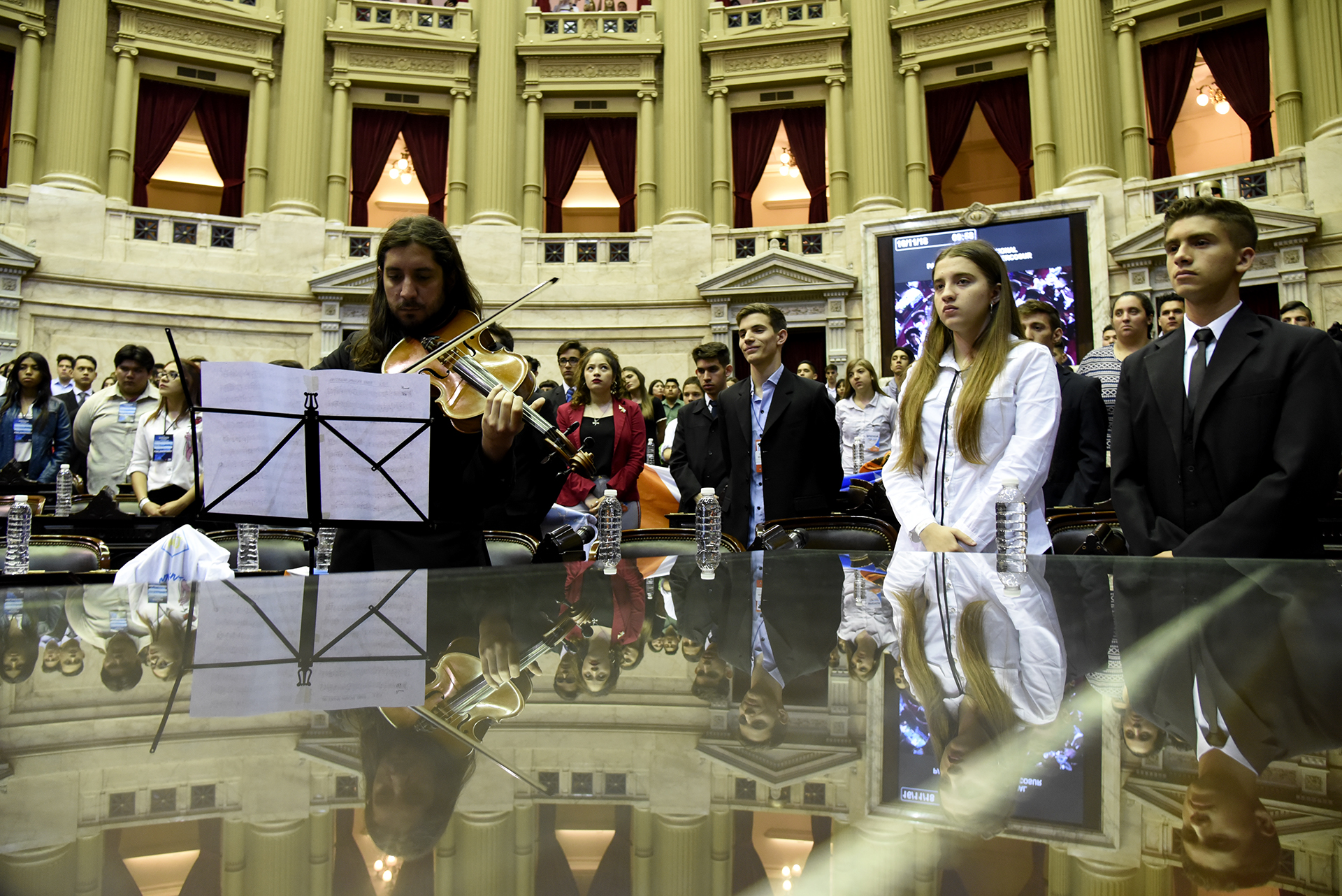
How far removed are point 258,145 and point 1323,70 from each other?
1499cm

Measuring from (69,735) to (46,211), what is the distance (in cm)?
1417

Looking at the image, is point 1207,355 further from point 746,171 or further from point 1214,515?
point 746,171

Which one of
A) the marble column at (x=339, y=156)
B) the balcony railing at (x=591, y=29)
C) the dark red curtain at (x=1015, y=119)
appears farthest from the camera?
the balcony railing at (x=591, y=29)

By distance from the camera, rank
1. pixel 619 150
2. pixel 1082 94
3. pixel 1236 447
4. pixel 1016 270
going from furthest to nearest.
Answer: pixel 619 150 < pixel 1082 94 < pixel 1016 270 < pixel 1236 447

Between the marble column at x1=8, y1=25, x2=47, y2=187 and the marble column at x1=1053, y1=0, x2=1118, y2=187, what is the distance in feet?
48.4

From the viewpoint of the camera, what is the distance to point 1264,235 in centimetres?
Result: 1065

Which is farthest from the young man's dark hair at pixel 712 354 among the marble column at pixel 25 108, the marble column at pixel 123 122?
the marble column at pixel 25 108

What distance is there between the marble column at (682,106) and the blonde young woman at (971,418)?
11.3 metres

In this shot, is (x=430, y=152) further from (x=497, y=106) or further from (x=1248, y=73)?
(x=1248, y=73)

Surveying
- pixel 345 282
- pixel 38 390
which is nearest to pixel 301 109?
pixel 345 282

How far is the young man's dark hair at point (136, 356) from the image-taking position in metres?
4.91

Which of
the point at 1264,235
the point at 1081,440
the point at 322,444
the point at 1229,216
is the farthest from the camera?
the point at 1264,235

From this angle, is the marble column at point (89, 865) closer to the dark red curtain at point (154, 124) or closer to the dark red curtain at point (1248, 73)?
the dark red curtain at point (1248, 73)

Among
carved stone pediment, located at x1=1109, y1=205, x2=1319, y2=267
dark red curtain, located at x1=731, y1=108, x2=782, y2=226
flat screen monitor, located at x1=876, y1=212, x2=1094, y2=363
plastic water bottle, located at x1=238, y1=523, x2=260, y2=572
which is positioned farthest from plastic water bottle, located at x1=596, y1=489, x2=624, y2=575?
dark red curtain, located at x1=731, y1=108, x2=782, y2=226
